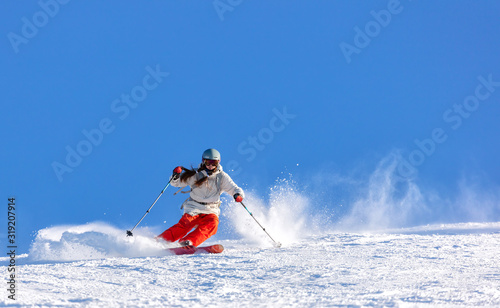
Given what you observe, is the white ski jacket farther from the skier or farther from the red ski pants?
the red ski pants

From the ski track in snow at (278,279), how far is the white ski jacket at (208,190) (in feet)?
4.74

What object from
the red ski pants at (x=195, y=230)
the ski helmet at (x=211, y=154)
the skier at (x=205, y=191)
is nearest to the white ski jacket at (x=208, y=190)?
the skier at (x=205, y=191)

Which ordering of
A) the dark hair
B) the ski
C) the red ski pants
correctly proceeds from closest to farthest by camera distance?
the ski → the red ski pants → the dark hair

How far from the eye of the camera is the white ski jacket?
331 inches

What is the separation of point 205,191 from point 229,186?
17.6 inches

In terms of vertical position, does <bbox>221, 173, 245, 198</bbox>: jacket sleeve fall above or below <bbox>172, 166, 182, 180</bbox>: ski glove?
below

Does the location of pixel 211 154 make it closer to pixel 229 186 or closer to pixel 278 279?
pixel 229 186

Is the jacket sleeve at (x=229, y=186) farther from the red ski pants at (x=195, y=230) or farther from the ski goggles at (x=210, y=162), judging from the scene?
the red ski pants at (x=195, y=230)

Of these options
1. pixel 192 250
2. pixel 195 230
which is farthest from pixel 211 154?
pixel 192 250

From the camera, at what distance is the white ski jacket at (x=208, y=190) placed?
8.41m

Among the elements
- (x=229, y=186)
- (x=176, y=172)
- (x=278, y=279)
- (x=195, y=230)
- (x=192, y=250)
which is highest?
(x=176, y=172)

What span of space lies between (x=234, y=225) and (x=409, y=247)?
151 inches

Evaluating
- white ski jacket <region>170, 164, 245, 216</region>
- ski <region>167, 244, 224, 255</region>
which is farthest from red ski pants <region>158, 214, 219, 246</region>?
ski <region>167, 244, 224, 255</region>

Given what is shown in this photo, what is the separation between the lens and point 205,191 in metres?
8.42
